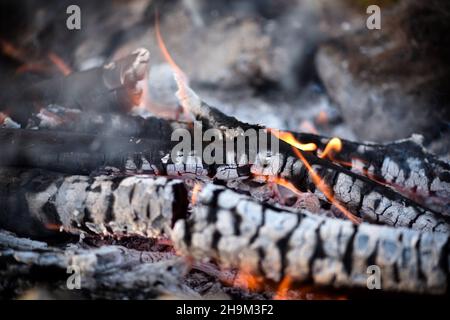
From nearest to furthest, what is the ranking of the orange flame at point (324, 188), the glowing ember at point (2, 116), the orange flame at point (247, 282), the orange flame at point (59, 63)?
the orange flame at point (247, 282)
the orange flame at point (324, 188)
the glowing ember at point (2, 116)
the orange flame at point (59, 63)

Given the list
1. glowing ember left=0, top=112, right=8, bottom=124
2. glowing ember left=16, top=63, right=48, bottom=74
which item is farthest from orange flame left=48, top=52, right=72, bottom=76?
glowing ember left=0, top=112, right=8, bottom=124

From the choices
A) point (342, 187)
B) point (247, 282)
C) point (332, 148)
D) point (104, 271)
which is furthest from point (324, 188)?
point (104, 271)

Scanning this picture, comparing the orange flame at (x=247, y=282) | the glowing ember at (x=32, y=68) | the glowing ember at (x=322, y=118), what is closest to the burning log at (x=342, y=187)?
the orange flame at (x=247, y=282)

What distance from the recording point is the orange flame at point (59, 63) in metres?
4.41

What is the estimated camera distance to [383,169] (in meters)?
2.58

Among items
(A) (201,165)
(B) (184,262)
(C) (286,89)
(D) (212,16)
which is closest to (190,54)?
(D) (212,16)

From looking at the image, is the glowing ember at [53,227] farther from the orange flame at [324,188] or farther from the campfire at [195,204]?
the orange flame at [324,188]

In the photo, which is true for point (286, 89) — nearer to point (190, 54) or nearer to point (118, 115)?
point (190, 54)

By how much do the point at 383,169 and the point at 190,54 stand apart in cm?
277

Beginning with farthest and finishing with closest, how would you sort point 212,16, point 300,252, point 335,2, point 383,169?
point 212,16 < point 335,2 < point 383,169 < point 300,252

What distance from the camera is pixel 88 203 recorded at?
78.2 inches

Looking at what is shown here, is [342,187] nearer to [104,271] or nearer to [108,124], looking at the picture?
[104,271]

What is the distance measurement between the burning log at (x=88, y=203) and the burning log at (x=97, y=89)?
96 centimetres

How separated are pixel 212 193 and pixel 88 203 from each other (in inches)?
29.9
